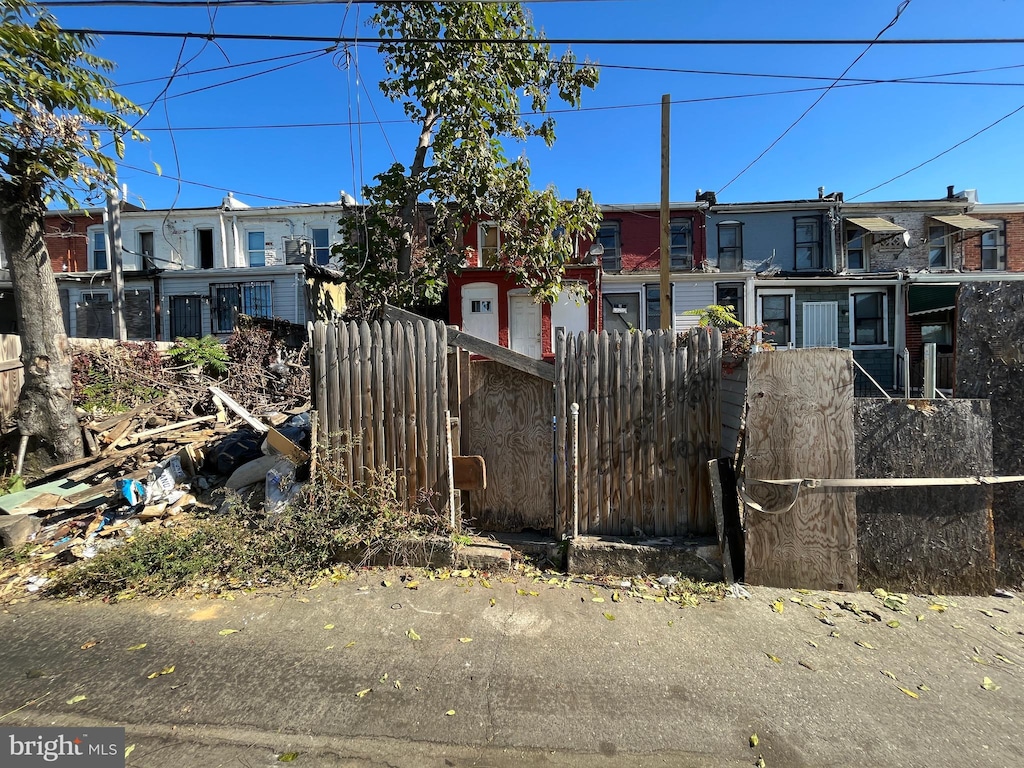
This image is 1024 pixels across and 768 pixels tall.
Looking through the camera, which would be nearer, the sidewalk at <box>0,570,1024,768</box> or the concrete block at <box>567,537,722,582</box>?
the sidewalk at <box>0,570,1024,768</box>

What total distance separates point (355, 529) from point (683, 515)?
2954mm

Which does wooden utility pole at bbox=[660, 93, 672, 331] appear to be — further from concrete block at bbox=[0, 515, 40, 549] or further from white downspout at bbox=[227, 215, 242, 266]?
white downspout at bbox=[227, 215, 242, 266]

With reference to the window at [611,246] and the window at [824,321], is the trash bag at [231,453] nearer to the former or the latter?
the window at [611,246]

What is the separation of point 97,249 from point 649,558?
27694 mm

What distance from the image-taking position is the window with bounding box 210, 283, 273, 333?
19.0 metres

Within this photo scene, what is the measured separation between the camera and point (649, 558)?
4066mm

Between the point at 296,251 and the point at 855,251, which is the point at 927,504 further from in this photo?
the point at 296,251

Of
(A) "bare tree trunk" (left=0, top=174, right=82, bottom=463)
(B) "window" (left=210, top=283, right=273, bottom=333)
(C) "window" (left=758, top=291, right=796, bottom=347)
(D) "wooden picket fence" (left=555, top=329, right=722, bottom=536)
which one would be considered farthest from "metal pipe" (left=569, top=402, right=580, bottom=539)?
(B) "window" (left=210, top=283, right=273, bottom=333)

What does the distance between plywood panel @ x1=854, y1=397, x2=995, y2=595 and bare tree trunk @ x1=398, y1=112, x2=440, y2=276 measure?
21.5ft

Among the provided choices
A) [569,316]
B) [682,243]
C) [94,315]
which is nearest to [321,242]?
[94,315]

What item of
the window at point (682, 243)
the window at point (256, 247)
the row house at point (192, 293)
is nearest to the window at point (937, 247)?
the window at point (682, 243)

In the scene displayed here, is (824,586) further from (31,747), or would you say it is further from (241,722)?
(31,747)

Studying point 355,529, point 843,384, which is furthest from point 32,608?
point 843,384

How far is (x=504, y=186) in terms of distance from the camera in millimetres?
7348
